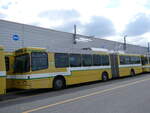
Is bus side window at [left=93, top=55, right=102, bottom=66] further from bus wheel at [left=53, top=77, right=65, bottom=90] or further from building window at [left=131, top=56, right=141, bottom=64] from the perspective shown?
building window at [left=131, top=56, right=141, bottom=64]

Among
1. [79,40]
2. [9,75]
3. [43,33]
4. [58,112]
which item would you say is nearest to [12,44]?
[43,33]

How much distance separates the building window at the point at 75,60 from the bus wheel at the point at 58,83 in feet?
4.70

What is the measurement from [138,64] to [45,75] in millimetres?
14656

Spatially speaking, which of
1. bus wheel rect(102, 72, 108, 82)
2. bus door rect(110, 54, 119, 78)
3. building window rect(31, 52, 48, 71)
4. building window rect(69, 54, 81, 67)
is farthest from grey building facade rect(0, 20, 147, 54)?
bus door rect(110, 54, 119, 78)

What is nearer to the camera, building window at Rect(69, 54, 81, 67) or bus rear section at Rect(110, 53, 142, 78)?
building window at Rect(69, 54, 81, 67)

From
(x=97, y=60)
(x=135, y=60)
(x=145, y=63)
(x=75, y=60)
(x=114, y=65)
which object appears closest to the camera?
(x=75, y=60)

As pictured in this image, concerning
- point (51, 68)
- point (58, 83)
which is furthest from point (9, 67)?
point (58, 83)

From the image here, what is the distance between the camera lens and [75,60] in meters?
14.1

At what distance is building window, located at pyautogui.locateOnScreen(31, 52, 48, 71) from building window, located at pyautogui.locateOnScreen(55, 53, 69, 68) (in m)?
0.95

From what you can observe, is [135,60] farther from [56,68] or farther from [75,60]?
[56,68]

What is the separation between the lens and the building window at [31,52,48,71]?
11.2m

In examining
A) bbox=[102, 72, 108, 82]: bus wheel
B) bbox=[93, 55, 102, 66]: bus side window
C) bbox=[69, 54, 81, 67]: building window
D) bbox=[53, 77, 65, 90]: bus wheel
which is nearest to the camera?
bbox=[53, 77, 65, 90]: bus wheel

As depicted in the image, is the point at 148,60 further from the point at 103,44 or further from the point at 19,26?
the point at 19,26

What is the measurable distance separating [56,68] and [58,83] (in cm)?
100
